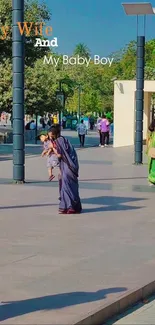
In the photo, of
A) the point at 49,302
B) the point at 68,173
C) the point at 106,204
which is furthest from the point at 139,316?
the point at 106,204

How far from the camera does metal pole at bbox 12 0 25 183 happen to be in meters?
17.1

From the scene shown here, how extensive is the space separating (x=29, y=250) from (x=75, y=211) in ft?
10.9

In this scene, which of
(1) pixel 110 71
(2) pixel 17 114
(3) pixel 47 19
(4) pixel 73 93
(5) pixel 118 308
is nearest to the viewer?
(5) pixel 118 308

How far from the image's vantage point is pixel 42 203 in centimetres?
1359

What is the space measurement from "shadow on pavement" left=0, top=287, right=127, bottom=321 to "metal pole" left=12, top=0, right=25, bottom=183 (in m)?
10.4

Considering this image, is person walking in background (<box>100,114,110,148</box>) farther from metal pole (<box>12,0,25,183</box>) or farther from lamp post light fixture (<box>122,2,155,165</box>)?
metal pole (<box>12,0,25,183</box>)

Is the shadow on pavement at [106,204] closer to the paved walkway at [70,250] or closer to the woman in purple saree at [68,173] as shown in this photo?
the paved walkway at [70,250]

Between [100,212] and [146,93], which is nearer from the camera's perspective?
[100,212]

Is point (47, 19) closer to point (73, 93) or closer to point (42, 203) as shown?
point (42, 203)

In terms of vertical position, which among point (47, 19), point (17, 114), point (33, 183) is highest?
point (47, 19)

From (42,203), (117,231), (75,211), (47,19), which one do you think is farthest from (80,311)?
(47,19)

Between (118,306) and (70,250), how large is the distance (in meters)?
2.43

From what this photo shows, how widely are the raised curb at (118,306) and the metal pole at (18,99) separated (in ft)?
33.1

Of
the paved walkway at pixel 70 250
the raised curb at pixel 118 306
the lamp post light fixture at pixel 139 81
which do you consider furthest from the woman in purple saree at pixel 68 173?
the lamp post light fixture at pixel 139 81
